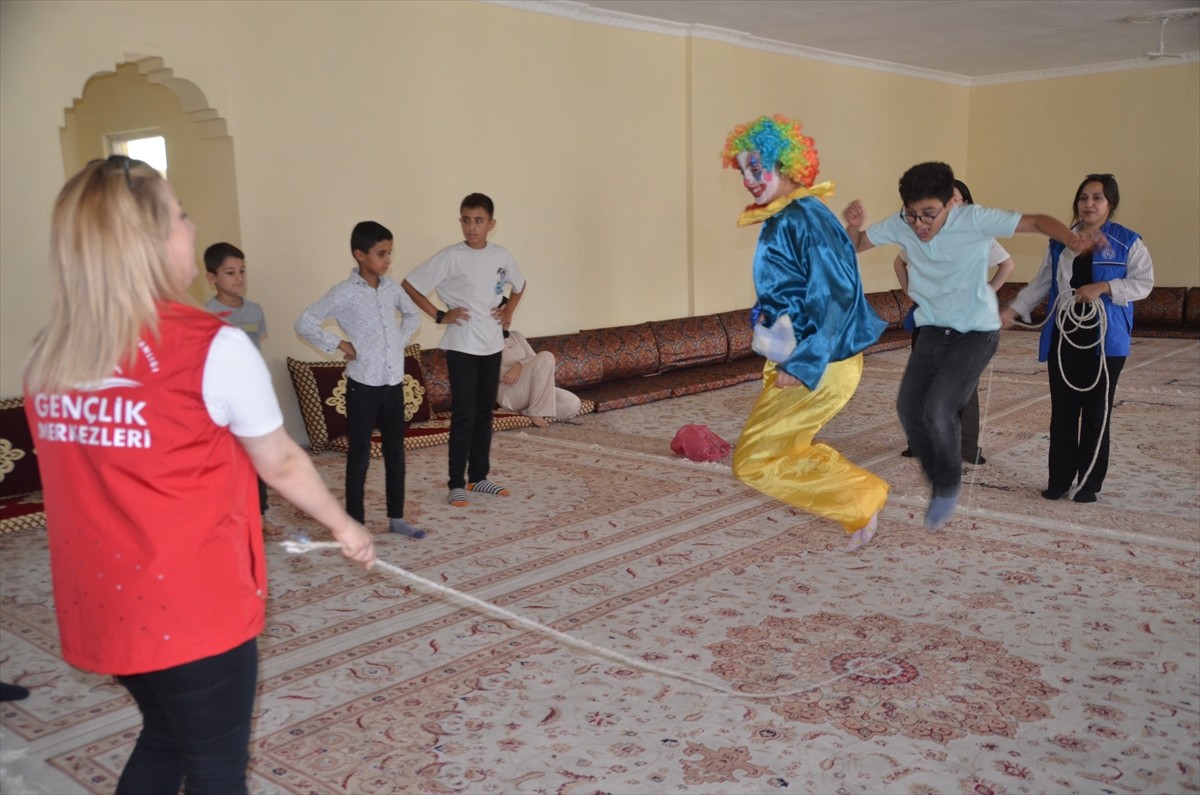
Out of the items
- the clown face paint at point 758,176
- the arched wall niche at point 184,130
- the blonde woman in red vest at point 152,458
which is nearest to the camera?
the blonde woman in red vest at point 152,458

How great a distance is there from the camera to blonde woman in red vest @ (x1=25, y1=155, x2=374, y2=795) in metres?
1.52

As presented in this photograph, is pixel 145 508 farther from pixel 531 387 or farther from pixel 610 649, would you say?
pixel 531 387

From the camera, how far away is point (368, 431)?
14.6 feet

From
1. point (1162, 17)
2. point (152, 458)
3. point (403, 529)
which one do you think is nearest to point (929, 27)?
point (1162, 17)

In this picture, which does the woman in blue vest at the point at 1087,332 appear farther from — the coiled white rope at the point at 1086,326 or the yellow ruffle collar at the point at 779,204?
the yellow ruffle collar at the point at 779,204

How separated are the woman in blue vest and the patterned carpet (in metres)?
0.24

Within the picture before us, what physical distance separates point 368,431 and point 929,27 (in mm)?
7631

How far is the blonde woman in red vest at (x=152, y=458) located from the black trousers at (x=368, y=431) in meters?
2.69

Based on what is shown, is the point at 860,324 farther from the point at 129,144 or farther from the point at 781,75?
the point at 781,75

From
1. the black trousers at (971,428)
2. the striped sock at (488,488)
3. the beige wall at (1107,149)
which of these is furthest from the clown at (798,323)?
the beige wall at (1107,149)

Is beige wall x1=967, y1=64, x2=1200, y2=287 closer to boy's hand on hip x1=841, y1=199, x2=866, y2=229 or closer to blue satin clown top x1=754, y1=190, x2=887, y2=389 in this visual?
boy's hand on hip x1=841, y1=199, x2=866, y2=229

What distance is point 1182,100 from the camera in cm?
1196

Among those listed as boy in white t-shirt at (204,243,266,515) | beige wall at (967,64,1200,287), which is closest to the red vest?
boy in white t-shirt at (204,243,266,515)

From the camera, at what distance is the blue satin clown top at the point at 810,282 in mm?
3566
